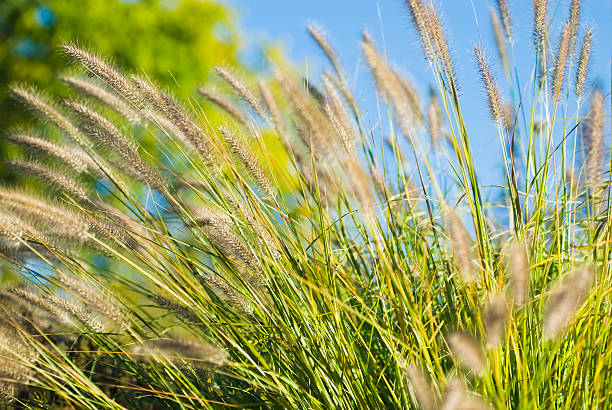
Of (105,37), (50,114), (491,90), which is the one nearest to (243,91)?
(50,114)

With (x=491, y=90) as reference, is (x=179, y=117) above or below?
above

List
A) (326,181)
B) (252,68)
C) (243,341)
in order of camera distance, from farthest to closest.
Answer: (252,68)
(326,181)
(243,341)

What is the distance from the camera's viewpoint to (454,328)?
5.20 feet

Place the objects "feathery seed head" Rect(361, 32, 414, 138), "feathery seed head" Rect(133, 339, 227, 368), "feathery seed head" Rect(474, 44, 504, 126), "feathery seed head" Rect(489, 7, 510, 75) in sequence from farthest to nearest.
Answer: "feathery seed head" Rect(489, 7, 510, 75) → "feathery seed head" Rect(361, 32, 414, 138) → "feathery seed head" Rect(474, 44, 504, 126) → "feathery seed head" Rect(133, 339, 227, 368)

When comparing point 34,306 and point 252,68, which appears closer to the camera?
point 34,306

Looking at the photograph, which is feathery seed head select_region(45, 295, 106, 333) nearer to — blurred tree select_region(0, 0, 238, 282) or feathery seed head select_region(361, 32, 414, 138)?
feathery seed head select_region(361, 32, 414, 138)

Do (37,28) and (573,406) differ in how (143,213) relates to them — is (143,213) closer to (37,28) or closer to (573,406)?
(573,406)

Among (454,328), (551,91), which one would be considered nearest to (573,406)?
(454,328)

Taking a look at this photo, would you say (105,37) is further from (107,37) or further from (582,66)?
(582,66)

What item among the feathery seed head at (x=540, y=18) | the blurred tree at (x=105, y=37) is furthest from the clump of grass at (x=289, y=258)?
the blurred tree at (x=105, y=37)

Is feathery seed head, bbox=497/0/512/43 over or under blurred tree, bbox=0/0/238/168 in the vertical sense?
under

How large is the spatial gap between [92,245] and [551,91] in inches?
54.1

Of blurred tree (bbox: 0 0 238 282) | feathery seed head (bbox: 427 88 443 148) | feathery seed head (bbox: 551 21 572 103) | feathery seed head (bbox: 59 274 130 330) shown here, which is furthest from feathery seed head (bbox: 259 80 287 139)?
blurred tree (bbox: 0 0 238 282)

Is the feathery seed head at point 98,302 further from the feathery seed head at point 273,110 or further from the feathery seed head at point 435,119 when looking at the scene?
the feathery seed head at point 435,119
